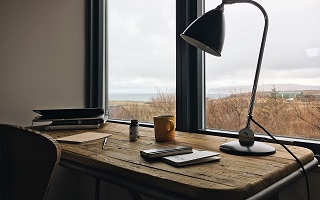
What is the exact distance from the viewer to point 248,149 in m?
0.93

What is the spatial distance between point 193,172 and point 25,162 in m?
0.44

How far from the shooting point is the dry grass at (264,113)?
46.4 inches

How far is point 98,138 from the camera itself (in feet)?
4.03

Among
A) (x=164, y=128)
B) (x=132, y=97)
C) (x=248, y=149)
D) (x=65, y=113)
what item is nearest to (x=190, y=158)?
(x=248, y=149)

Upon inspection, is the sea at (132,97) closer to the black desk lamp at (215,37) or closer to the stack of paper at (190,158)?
the black desk lamp at (215,37)

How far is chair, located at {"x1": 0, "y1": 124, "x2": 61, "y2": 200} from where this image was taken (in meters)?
0.69

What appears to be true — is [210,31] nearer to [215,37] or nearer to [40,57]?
[215,37]

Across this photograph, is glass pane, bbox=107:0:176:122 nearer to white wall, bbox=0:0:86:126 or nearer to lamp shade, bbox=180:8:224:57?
white wall, bbox=0:0:86:126

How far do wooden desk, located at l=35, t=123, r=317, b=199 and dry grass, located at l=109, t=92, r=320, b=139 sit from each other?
0.82ft

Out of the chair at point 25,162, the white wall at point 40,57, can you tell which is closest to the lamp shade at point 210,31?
the chair at point 25,162

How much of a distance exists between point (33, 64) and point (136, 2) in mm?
898

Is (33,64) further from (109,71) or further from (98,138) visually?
(98,138)

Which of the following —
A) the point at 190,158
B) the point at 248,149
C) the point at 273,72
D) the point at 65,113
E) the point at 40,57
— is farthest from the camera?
the point at 40,57

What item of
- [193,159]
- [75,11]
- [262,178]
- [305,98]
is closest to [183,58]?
[305,98]
